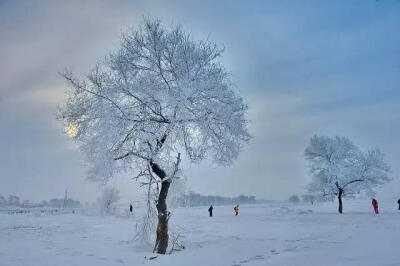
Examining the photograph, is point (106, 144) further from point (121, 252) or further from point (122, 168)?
point (121, 252)

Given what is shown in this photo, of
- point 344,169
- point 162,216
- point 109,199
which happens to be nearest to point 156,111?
point 162,216

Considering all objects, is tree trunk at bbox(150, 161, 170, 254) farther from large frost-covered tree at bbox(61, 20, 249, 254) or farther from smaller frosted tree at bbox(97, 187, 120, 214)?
smaller frosted tree at bbox(97, 187, 120, 214)

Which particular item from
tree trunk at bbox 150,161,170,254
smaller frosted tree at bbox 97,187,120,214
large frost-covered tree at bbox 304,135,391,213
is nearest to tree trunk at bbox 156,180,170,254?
tree trunk at bbox 150,161,170,254

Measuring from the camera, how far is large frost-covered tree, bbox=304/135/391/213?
181 ft

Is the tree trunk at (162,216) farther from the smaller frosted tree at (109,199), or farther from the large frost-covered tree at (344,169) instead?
the smaller frosted tree at (109,199)

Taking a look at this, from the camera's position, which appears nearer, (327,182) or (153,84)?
(153,84)

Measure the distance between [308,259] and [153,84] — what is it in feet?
29.5

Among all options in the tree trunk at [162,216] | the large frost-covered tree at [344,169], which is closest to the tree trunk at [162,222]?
the tree trunk at [162,216]

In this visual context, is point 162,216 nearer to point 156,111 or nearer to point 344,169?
point 156,111

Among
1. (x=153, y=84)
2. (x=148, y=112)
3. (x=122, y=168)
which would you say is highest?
(x=153, y=84)

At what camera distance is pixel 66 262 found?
1478cm

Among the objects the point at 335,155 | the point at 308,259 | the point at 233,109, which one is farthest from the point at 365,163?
the point at 308,259

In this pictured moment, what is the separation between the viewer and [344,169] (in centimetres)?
5512

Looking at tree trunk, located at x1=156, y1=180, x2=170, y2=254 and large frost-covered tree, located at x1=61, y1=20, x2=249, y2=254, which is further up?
large frost-covered tree, located at x1=61, y1=20, x2=249, y2=254
